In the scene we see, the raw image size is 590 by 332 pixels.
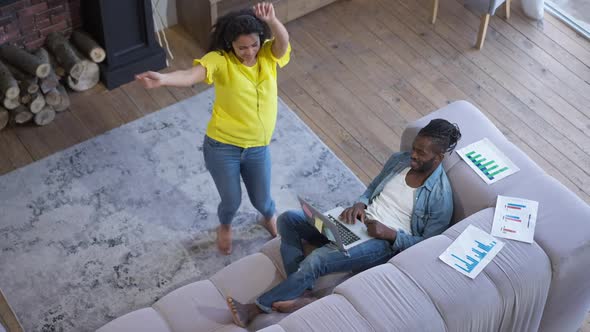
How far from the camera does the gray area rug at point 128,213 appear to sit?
3.47 metres

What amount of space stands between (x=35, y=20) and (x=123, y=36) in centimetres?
48

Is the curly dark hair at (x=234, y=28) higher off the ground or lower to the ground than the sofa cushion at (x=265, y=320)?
higher

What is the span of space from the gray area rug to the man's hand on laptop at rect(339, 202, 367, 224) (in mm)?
700

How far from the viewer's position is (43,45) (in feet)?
14.3

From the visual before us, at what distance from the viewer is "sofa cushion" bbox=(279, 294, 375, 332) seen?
261 cm

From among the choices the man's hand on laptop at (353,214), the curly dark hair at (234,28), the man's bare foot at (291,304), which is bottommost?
the man's bare foot at (291,304)

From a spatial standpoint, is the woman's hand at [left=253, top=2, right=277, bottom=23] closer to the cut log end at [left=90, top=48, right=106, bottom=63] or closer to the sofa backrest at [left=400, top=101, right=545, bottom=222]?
the sofa backrest at [left=400, top=101, right=545, bottom=222]

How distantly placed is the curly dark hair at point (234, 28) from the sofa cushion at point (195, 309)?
0.95m

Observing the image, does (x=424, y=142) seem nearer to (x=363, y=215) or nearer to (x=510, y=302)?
Answer: (x=363, y=215)

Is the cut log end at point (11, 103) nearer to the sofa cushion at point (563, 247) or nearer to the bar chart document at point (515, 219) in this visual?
the bar chart document at point (515, 219)

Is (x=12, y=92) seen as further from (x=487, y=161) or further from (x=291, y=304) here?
(x=487, y=161)

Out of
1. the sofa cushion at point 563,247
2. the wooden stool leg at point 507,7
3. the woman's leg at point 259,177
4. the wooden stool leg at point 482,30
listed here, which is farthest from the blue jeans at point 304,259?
the wooden stool leg at point 507,7

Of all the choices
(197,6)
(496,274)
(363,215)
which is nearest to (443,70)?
(197,6)

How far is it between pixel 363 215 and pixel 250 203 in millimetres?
916
